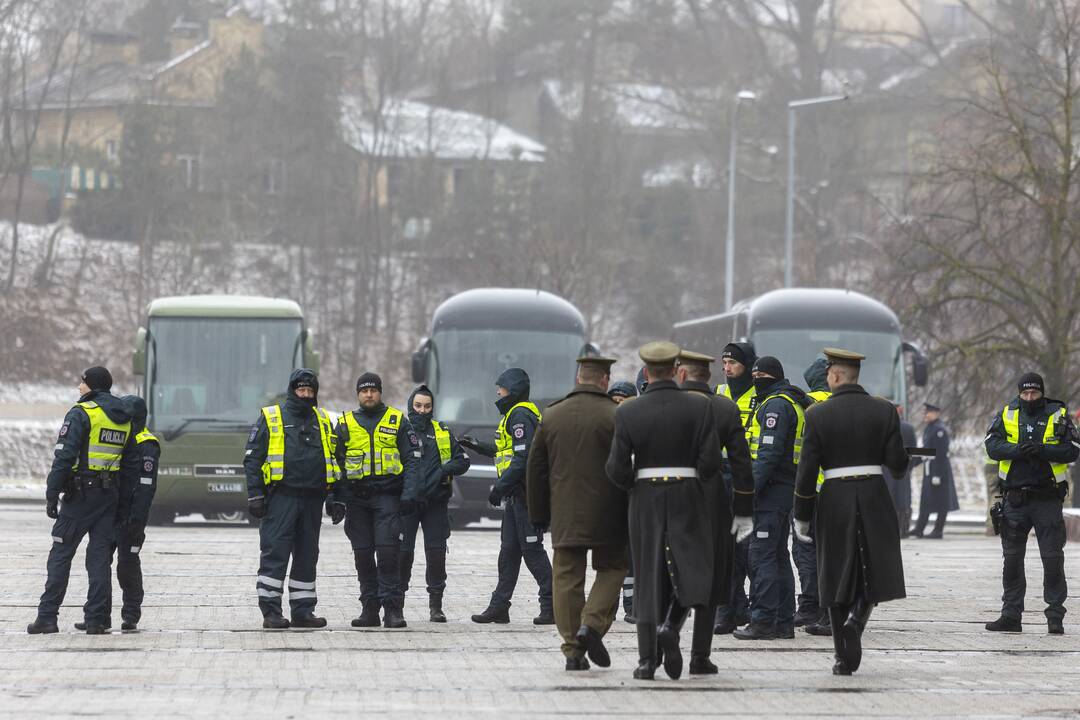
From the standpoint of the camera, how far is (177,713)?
930 centimetres

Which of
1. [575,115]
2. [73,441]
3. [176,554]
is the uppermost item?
[575,115]

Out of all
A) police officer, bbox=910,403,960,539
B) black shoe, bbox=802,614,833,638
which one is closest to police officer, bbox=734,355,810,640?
black shoe, bbox=802,614,833,638

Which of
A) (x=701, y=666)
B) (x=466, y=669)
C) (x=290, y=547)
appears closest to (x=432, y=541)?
(x=290, y=547)

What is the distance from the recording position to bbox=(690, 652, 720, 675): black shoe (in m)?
10.9

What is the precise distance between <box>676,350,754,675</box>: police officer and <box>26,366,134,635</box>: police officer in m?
4.09

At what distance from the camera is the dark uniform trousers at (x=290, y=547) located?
13469mm

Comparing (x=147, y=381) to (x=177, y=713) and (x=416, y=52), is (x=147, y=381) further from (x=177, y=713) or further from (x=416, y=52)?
(x=416, y=52)

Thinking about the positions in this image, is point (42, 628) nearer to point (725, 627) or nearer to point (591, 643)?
point (591, 643)

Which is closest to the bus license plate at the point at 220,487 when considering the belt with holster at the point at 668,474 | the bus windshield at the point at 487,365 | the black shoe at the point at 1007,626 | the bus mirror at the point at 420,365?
the bus mirror at the point at 420,365

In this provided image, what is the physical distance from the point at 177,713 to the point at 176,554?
11.9 meters

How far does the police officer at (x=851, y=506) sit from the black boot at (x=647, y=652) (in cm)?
107

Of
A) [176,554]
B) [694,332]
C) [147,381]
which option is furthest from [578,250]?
[176,554]

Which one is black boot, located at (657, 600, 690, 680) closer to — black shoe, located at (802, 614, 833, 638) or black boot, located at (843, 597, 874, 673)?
black boot, located at (843, 597, 874, 673)

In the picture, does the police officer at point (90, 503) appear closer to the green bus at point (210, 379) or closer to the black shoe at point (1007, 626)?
the black shoe at point (1007, 626)
